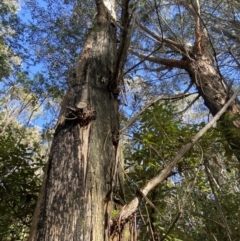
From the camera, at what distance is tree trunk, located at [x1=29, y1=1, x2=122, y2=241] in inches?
63.0

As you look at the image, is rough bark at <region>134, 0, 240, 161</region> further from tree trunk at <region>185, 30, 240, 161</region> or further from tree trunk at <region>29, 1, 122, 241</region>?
tree trunk at <region>29, 1, 122, 241</region>

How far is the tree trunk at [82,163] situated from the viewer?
1.60m

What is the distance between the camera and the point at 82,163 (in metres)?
1.86

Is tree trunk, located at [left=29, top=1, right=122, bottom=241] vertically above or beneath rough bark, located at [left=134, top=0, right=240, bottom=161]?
beneath

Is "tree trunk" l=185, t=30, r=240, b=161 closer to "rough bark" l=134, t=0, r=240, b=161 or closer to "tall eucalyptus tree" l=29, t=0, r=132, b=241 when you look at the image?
"rough bark" l=134, t=0, r=240, b=161

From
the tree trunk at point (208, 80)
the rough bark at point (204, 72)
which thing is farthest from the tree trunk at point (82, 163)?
the tree trunk at point (208, 80)

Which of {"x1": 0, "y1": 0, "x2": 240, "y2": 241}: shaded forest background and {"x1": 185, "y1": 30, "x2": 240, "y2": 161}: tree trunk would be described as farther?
{"x1": 185, "y1": 30, "x2": 240, "y2": 161}: tree trunk

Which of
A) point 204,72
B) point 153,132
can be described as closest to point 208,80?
point 204,72

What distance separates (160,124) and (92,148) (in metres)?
0.89

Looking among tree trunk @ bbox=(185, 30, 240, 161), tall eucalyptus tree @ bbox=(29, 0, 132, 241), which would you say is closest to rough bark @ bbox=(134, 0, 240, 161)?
tree trunk @ bbox=(185, 30, 240, 161)

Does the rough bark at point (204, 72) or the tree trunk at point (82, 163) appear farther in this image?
the rough bark at point (204, 72)

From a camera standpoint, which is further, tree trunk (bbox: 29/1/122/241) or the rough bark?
the rough bark

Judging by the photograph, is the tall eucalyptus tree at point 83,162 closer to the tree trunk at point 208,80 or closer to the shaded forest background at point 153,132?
the shaded forest background at point 153,132

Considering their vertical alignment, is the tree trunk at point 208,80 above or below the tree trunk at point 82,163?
above
